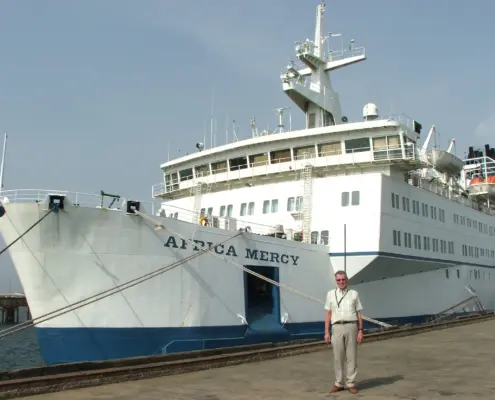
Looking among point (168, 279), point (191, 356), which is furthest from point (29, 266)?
point (191, 356)

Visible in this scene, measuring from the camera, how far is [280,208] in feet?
69.8

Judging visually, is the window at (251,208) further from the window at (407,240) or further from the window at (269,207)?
the window at (407,240)

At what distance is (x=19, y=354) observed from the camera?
25.0 metres

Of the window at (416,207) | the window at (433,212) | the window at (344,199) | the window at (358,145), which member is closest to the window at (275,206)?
the window at (344,199)

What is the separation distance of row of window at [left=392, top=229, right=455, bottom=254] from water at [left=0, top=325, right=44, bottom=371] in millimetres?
14057

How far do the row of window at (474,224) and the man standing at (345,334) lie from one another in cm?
2212

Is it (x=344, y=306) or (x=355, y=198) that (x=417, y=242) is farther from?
(x=344, y=306)

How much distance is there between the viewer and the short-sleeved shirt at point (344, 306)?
23.1 feet

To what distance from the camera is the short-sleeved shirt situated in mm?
7055

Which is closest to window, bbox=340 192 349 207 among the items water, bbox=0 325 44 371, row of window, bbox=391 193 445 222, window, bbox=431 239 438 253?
row of window, bbox=391 193 445 222

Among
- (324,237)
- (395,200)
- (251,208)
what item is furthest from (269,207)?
(395,200)

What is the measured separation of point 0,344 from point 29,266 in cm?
1866

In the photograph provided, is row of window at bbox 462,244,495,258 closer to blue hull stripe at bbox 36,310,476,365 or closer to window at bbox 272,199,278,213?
→ window at bbox 272,199,278,213

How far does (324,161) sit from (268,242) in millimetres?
5899
